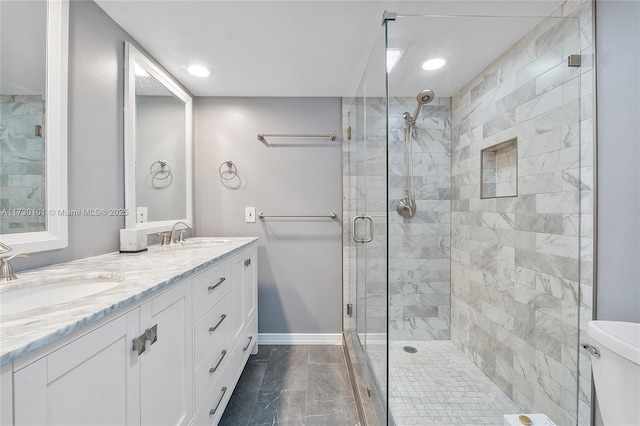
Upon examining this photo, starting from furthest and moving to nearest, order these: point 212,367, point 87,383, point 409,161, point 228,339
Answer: point 409,161 → point 228,339 → point 212,367 → point 87,383

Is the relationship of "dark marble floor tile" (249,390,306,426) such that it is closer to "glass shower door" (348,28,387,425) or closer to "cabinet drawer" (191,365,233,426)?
"cabinet drawer" (191,365,233,426)

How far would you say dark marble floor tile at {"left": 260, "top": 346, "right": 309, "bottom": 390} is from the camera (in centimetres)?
162

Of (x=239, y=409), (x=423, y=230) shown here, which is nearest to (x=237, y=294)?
(x=239, y=409)

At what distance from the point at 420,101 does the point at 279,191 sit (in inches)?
51.3

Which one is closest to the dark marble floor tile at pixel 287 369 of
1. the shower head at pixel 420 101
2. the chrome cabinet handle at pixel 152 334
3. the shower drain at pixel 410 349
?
the shower drain at pixel 410 349

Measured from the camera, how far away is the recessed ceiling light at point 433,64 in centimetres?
158

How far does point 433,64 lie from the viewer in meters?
1.61

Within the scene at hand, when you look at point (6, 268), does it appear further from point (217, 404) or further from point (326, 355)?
point (326, 355)

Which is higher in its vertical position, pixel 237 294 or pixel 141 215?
pixel 141 215

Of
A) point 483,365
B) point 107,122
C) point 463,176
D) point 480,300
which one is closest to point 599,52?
point 463,176

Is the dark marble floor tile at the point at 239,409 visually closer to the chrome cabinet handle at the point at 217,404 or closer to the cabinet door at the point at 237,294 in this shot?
the chrome cabinet handle at the point at 217,404

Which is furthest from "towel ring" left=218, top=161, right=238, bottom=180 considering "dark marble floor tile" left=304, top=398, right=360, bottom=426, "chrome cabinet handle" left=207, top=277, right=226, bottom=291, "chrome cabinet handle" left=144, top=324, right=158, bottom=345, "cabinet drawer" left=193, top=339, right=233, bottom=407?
"dark marble floor tile" left=304, top=398, right=360, bottom=426

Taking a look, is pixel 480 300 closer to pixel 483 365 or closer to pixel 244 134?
pixel 483 365

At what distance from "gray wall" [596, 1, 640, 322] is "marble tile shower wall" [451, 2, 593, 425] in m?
0.05
